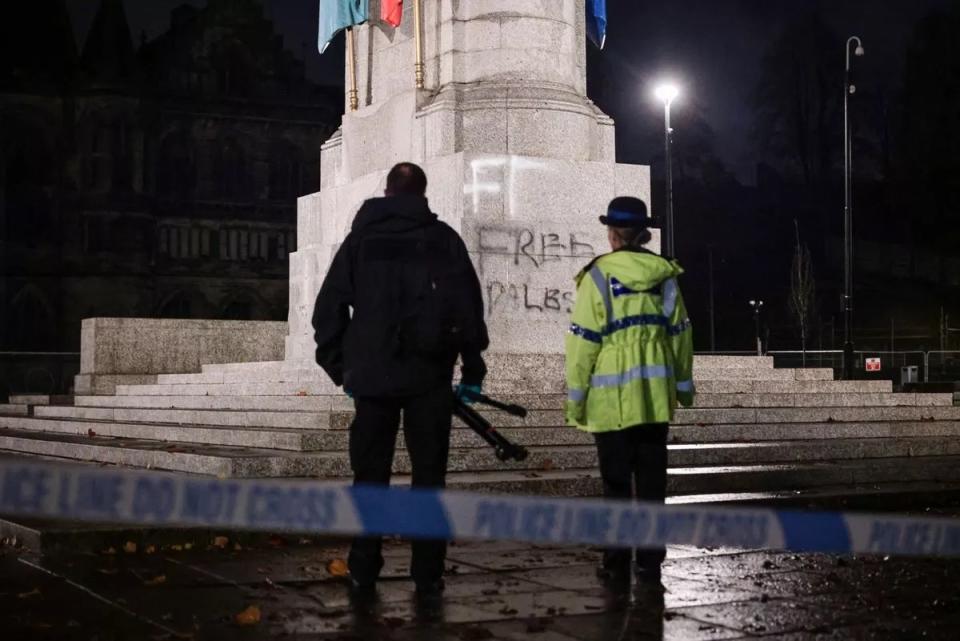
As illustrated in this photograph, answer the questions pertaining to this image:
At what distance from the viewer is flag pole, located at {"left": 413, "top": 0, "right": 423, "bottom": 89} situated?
644 inches

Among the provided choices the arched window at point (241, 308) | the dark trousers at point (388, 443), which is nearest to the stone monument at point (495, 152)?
the dark trousers at point (388, 443)

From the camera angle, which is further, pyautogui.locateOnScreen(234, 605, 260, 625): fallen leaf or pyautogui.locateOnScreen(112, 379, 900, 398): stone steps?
pyautogui.locateOnScreen(112, 379, 900, 398): stone steps

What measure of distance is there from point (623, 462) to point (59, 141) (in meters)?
63.3

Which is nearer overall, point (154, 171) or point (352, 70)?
point (352, 70)

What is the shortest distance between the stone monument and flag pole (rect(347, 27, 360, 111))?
0.06m

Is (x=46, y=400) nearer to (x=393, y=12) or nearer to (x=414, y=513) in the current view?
(x=393, y=12)

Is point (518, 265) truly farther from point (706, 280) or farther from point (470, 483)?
point (706, 280)

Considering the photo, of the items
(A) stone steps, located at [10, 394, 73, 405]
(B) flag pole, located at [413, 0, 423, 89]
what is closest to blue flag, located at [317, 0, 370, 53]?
(B) flag pole, located at [413, 0, 423, 89]

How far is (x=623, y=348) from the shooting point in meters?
7.21

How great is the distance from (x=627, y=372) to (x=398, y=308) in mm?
1184

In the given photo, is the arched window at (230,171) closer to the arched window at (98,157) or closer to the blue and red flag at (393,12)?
the arched window at (98,157)

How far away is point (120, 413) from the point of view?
16891mm

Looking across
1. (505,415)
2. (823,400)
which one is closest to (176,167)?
(823,400)

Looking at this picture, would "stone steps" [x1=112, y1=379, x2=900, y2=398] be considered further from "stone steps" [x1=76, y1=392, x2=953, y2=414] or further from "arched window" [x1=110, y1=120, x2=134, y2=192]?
"arched window" [x1=110, y1=120, x2=134, y2=192]
